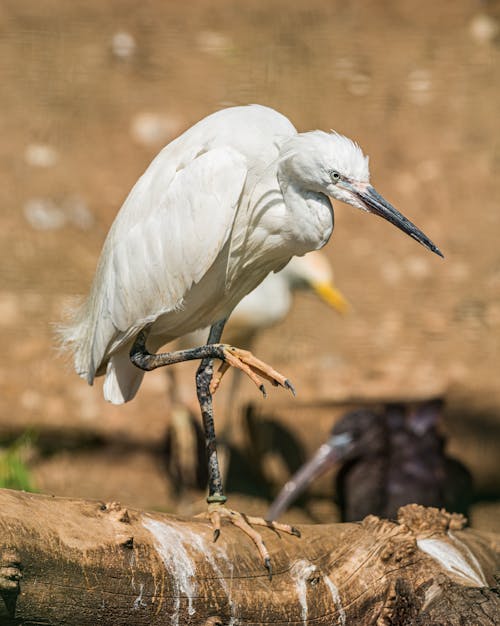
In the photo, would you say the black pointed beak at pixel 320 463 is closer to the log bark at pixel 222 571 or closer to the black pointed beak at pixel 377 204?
the log bark at pixel 222 571

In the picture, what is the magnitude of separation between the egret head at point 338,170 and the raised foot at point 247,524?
0.89m

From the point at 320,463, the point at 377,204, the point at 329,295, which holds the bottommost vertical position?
the point at 320,463

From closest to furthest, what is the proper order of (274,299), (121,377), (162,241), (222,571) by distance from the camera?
(222,571) < (162,241) < (121,377) < (274,299)

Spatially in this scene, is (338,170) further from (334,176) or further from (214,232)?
(214,232)

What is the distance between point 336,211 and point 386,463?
1971 millimetres

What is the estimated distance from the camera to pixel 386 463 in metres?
5.59

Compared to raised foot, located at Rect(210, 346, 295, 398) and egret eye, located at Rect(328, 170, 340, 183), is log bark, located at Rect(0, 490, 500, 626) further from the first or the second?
egret eye, located at Rect(328, 170, 340, 183)

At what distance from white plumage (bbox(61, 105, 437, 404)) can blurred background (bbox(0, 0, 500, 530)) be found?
156 cm

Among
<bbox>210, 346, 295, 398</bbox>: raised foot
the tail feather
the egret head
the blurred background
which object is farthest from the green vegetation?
the egret head

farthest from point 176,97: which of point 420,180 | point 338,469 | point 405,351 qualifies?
point 338,469

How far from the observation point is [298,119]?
732 centimetres

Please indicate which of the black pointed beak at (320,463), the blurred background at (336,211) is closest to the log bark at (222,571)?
the blurred background at (336,211)

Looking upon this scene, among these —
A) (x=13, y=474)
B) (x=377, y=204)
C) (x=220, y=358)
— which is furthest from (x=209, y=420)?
(x=13, y=474)

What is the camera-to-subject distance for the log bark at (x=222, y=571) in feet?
8.06
